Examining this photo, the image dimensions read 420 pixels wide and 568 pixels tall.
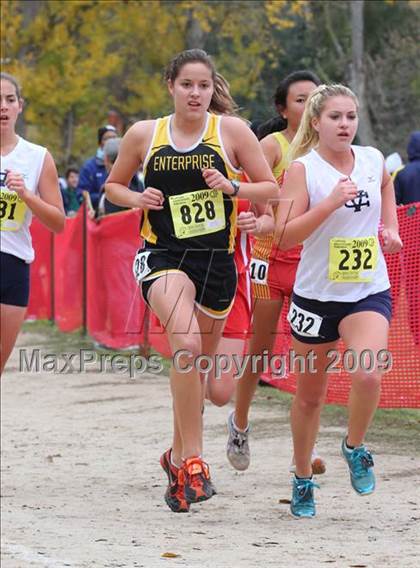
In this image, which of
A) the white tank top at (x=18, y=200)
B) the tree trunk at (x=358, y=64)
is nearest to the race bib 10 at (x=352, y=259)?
the white tank top at (x=18, y=200)

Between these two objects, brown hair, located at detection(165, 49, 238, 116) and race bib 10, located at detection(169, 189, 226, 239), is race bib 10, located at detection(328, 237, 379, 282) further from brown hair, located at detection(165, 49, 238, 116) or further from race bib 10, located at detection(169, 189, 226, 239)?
brown hair, located at detection(165, 49, 238, 116)

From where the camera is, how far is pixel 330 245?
6.49m

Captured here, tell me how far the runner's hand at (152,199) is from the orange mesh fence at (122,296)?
2.77 ft

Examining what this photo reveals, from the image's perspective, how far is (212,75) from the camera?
6973 mm

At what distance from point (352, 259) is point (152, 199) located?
1.02 metres

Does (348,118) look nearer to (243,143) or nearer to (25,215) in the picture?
(243,143)

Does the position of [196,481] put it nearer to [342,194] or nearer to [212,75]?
[342,194]

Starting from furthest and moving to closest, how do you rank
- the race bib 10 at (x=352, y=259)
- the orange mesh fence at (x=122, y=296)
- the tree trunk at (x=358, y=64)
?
the tree trunk at (x=358, y=64), the orange mesh fence at (x=122, y=296), the race bib 10 at (x=352, y=259)

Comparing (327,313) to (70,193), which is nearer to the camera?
(327,313)

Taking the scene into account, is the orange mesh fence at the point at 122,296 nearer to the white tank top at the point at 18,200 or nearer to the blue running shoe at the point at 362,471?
the white tank top at the point at 18,200

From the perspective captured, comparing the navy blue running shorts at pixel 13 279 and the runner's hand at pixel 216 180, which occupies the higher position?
the runner's hand at pixel 216 180

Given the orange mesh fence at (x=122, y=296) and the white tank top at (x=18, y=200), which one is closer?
the white tank top at (x=18, y=200)

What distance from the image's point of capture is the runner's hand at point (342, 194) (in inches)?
245

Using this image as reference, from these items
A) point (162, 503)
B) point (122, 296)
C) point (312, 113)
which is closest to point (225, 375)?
point (162, 503)
